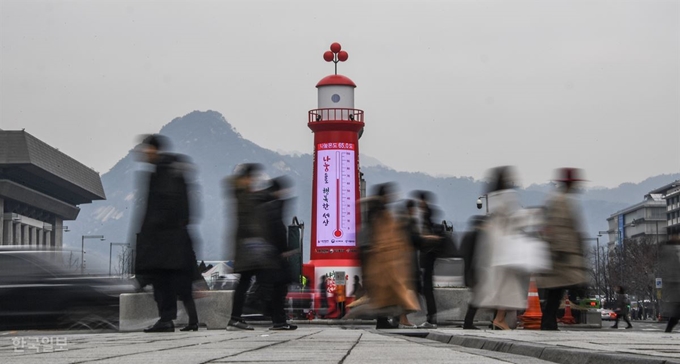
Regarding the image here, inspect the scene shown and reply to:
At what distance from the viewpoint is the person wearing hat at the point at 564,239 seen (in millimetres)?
13242

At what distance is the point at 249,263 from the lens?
40.4 ft

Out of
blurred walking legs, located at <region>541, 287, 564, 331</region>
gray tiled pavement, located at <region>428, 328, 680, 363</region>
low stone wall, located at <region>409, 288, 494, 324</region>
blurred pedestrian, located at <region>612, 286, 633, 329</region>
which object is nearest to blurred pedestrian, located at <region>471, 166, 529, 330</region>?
blurred walking legs, located at <region>541, 287, 564, 331</region>

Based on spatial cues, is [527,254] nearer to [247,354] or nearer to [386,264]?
[386,264]

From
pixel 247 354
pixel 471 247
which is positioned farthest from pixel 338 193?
pixel 247 354

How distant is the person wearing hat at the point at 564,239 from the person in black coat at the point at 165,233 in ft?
13.5

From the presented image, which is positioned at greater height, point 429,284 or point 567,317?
point 429,284

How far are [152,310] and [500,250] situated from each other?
17.2ft

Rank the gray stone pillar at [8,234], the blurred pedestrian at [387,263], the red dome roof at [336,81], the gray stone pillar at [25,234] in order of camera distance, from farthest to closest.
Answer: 1. the gray stone pillar at [25,234]
2. the gray stone pillar at [8,234]
3. the red dome roof at [336,81]
4. the blurred pedestrian at [387,263]

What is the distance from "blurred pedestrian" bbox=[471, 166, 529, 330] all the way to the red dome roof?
41.6m

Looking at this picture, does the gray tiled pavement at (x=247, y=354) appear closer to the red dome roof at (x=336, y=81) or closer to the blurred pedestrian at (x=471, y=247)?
the blurred pedestrian at (x=471, y=247)

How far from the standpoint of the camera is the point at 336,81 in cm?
5528

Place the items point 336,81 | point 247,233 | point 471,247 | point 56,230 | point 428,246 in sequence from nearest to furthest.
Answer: point 247,233
point 471,247
point 428,246
point 336,81
point 56,230

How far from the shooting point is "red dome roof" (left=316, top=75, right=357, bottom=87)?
181 feet

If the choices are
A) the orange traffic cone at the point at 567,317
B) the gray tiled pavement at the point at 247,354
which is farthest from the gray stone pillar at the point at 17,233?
the gray tiled pavement at the point at 247,354
